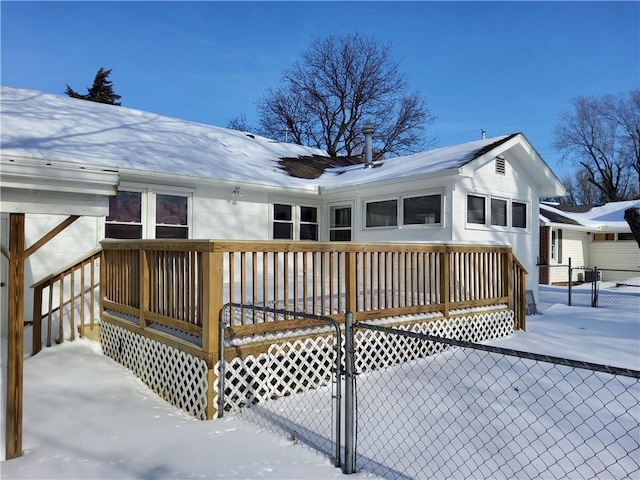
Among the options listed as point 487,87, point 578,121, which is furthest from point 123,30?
point 578,121

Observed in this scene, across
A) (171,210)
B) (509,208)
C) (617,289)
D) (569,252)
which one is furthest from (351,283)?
(569,252)

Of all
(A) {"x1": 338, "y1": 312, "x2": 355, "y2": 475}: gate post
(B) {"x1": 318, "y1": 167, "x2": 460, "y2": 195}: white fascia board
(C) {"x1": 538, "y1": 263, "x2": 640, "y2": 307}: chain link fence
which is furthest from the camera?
(C) {"x1": 538, "y1": 263, "x2": 640, "y2": 307}: chain link fence

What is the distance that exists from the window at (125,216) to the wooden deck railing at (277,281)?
1457mm

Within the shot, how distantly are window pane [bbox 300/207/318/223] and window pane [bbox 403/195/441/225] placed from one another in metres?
2.49

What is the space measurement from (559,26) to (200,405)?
1595 cm

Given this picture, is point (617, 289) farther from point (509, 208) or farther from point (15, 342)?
point (15, 342)

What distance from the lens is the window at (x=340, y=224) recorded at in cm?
1068

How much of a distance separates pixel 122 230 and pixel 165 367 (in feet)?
13.4

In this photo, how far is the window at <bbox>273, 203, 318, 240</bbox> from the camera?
10.2m

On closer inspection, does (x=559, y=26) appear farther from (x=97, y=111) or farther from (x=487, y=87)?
(x=97, y=111)

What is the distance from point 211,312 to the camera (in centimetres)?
412

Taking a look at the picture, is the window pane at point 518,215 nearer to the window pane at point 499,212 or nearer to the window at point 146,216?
the window pane at point 499,212

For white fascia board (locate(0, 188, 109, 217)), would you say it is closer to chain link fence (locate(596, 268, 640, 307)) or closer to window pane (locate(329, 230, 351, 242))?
window pane (locate(329, 230, 351, 242))

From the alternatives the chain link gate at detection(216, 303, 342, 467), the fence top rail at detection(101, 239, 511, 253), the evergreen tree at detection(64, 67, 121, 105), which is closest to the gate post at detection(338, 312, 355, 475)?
the chain link gate at detection(216, 303, 342, 467)
